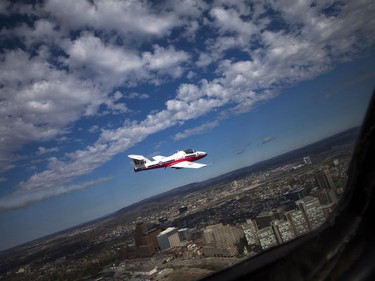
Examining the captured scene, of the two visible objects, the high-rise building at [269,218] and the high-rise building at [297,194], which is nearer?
the high-rise building at [269,218]

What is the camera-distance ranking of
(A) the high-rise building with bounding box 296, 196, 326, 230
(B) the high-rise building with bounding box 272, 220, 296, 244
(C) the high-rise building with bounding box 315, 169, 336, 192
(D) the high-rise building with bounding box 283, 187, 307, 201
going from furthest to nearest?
1. (D) the high-rise building with bounding box 283, 187, 307, 201
2. (C) the high-rise building with bounding box 315, 169, 336, 192
3. (B) the high-rise building with bounding box 272, 220, 296, 244
4. (A) the high-rise building with bounding box 296, 196, 326, 230

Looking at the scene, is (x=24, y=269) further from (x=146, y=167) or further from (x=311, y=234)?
(x=311, y=234)

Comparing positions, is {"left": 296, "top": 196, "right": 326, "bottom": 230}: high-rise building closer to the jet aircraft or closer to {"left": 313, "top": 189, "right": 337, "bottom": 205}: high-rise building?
{"left": 313, "top": 189, "right": 337, "bottom": 205}: high-rise building


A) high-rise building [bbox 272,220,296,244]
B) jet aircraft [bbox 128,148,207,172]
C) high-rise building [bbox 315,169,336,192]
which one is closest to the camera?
high-rise building [bbox 272,220,296,244]

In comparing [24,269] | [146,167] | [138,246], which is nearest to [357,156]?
[138,246]

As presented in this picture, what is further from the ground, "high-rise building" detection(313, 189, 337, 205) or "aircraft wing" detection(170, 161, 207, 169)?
"aircraft wing" detection(170, 161, 207, 169)

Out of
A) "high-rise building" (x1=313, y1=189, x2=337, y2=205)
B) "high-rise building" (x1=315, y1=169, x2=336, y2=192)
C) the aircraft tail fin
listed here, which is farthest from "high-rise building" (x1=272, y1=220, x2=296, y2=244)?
the aircraft tail fin

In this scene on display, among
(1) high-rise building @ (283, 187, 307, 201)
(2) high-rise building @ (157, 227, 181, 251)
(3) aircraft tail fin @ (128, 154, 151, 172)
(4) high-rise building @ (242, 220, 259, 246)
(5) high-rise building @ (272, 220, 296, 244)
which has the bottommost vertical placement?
(2) high-rise building @ (157, 227, 181, 251)

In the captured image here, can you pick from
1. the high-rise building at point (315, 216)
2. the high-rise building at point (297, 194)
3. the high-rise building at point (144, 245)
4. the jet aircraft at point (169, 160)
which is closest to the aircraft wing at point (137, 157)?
the jet aircraft at point (169, 160)

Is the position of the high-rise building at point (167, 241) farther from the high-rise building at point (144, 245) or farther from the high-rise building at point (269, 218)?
the high-rise building at point (269, 218)

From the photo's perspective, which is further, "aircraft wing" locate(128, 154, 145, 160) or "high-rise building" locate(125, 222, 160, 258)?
"aircraft wing" locate(128, 154, 145, 160)

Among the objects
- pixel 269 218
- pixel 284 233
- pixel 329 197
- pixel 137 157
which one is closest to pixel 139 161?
pixel 137 157
